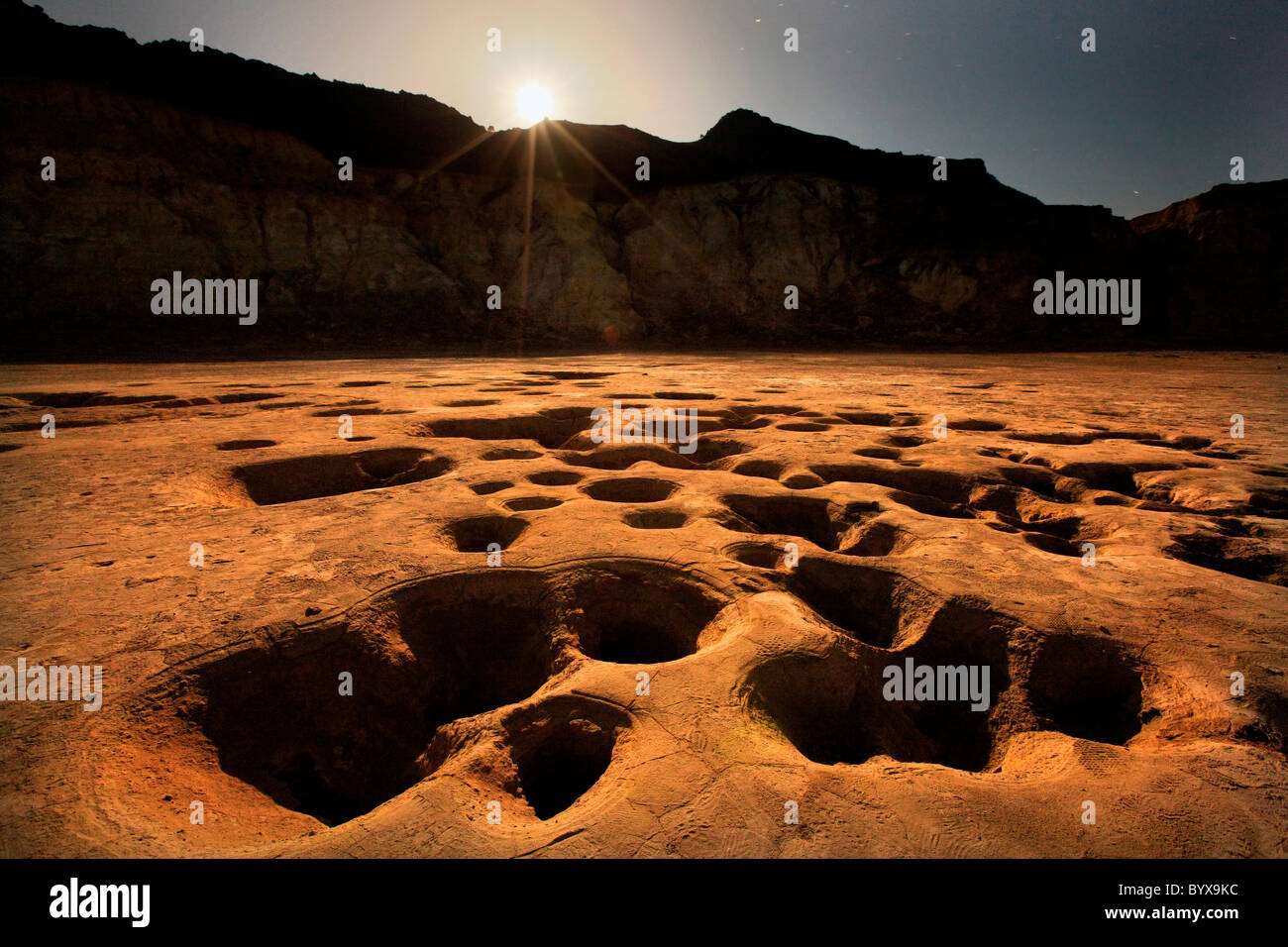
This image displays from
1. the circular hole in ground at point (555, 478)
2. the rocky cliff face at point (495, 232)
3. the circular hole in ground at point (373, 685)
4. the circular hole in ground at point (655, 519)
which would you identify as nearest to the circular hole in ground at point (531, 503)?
the circular hole in ground at point (555, 478)

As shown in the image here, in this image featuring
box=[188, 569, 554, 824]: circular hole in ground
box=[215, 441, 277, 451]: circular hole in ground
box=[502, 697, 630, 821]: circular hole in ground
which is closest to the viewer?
box=[502, 697, 630, 821]: circular hole in ground

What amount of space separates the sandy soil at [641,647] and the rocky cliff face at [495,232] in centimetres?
1398

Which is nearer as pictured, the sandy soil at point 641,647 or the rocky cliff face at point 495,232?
the sandy soil at point 641,647

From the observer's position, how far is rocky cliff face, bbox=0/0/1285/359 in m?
14.9

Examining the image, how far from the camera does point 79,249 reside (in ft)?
47.9

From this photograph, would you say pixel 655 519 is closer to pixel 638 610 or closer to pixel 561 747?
pixel 638 610

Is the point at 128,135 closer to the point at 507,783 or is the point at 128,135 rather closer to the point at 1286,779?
the point at 507,783

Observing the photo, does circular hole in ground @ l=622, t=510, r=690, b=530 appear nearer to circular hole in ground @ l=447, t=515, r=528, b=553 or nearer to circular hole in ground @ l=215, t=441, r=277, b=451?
circular hole in ground @ l=447, t=515, r=528, b=553

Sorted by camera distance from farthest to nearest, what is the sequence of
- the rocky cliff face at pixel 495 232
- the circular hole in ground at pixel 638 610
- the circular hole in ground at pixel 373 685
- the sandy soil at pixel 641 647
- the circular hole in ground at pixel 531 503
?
the rocky cliff face at pixel 495 232
the circular hole in ground at pixel 531 503
the circular hole in ground at pixel 638 610
the circular hole in ground at pixel 373 685
the sandy soil at pixel 641 647

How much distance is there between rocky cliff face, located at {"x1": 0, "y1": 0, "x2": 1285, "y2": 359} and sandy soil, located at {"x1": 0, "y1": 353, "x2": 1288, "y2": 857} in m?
14.0

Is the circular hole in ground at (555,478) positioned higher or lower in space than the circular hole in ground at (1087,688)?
higher

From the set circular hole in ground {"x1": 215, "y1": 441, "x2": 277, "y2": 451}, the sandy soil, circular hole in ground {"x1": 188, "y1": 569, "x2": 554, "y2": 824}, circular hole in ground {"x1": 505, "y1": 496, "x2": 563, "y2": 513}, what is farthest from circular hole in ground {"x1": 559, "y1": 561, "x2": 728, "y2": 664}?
circular hole in ground {"x1": 215, "y1": 441, "x2": 277, "y2": 451}

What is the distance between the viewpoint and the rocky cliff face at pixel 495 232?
1492cm

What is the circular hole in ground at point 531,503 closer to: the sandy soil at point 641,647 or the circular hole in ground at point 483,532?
the sandy soil at point 641,647
